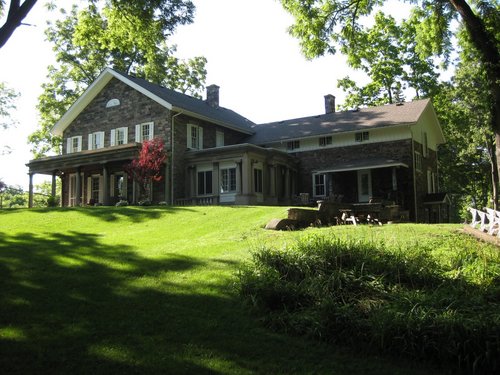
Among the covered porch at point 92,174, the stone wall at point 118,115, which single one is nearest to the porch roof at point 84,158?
the covered porch at point 92,174

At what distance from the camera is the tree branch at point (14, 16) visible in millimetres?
10141

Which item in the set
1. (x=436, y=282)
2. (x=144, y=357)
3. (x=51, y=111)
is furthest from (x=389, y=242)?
(x=51, y=111)

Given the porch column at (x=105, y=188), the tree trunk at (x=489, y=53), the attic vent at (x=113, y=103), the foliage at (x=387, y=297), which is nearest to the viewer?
the foliage at (x=387, y=297)

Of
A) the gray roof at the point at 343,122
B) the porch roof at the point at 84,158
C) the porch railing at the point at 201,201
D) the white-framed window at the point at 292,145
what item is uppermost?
the gray roof at the point at 343,122

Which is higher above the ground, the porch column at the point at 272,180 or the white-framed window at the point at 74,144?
the white-framed window at the point at 74,144

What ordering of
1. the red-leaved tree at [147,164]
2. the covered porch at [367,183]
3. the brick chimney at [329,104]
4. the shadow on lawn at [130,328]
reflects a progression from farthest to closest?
1. the brick chimney at [329,104]
2. the covered porch at [367,183]
3. the red-leaved tree at [147,164]
4. the shadow on lawn at [130,328]

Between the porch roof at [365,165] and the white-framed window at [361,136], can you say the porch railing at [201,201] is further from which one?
the white-framed window at [361,136]

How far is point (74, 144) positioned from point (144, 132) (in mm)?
6400

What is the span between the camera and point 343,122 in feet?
92.3

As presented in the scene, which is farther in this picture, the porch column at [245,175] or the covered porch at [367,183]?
the covered porch at [367,183]

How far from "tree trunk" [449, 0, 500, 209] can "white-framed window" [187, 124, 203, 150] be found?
16653 millimetres

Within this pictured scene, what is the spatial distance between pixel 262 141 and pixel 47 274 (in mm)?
22584

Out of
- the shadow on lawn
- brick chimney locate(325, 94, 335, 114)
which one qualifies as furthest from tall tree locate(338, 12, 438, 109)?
the shadow on lawn

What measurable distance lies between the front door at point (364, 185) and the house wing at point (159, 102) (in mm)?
8434
